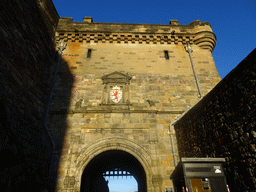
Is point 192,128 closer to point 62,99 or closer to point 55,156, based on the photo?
point 55,156

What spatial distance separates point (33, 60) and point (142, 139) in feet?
18.4

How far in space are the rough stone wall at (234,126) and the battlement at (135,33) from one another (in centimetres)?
586

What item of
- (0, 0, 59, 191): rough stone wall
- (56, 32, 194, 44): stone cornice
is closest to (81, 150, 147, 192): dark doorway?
(0, 0, 59, 191): rough stone wall

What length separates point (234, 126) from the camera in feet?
13.5

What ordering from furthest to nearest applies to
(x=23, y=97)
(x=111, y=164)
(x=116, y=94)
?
1. (x=111, y=164)
2. (x=116, y=94)
3. (x=23, y=97)

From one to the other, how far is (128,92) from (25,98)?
4.25 m

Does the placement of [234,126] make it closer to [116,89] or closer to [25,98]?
[116,89]

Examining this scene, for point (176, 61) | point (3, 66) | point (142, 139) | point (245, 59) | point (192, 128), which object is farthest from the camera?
point (176, 61)

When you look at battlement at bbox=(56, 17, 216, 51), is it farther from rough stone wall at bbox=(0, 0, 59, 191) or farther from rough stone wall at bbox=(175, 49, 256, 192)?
rough stone wall at bbox=(175, 49, 256, 192)

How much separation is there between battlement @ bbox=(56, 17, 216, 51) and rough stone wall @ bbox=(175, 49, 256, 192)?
586cm

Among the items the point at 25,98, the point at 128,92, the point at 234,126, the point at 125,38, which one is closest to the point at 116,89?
the point at 128,92

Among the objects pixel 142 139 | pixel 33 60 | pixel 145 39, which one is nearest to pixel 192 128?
pixel 142 139

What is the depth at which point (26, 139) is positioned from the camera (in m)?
5.48

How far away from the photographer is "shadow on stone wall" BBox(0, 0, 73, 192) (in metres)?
4.69
